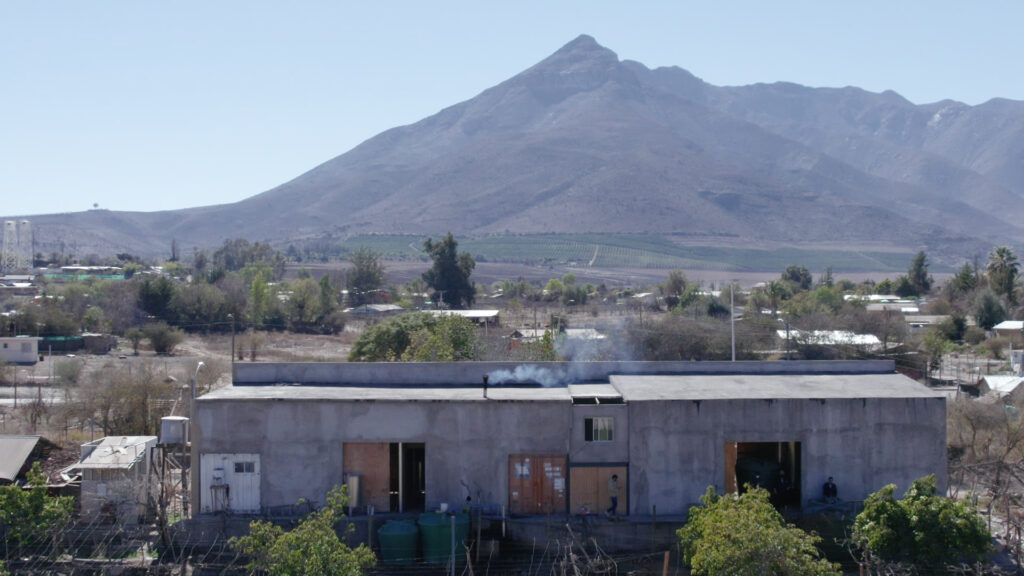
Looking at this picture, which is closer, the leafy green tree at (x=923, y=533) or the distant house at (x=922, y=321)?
the leafy green tree at (x=923, y=533)

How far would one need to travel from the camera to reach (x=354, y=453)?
67.6ft

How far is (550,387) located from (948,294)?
195ft

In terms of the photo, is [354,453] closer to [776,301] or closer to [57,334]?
[57,334]

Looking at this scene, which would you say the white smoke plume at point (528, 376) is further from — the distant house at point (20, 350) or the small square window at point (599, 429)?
the distant house at point (20, 350)

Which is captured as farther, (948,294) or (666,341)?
(948,294)

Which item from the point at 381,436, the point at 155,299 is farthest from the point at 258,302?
the point at 381,436

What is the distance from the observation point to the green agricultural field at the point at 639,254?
155250 millimetres

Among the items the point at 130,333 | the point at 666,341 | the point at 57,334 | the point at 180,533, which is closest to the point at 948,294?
the point at 666,341

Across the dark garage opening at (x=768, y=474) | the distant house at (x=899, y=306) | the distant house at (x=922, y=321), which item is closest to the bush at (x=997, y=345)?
the distant house at (x=922, y=321)

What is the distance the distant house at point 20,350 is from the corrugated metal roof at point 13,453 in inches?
1200

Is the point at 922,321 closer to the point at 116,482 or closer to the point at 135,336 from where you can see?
the point at 135,336

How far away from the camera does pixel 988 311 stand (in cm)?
6016

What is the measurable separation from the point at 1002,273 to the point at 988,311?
11.1m

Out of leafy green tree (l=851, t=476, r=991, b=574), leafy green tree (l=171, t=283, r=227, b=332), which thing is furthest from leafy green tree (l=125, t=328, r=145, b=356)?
leafy green tree (l=851, t=476, r=991, b=574)
